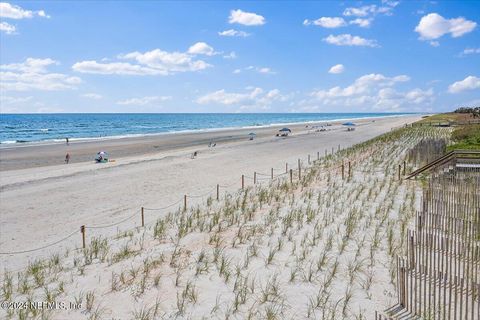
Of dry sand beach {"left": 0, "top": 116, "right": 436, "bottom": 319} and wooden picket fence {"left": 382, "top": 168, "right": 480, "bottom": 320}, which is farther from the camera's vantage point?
dry sand beach {"left": 0, "top": 116, "right": 436, "bottom": 319}

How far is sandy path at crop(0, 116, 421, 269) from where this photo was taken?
38.7 ft

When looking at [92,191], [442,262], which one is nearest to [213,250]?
[442,262]

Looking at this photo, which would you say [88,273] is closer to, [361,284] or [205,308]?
[205,308]

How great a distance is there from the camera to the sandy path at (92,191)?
11797mm

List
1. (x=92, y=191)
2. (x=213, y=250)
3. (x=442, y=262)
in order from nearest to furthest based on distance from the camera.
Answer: (x=442, y=262) < (x=213, y=250) < (x=92, y=191)

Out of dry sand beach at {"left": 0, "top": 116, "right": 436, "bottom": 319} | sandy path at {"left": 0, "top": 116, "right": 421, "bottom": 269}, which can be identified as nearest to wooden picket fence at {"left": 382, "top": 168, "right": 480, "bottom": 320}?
dry sand beach at {"left": 0, "top": 116, "right": 436, "bottom": 319}

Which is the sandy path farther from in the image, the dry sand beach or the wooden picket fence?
the wooden picket fence

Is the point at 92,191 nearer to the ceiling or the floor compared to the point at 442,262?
nearer to the floor

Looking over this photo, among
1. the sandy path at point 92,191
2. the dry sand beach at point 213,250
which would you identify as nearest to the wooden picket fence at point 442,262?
the dry sand beach at point 213,250

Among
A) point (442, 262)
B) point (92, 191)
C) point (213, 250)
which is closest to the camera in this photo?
point (442, 262)

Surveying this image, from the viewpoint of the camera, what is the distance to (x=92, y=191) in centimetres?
1800

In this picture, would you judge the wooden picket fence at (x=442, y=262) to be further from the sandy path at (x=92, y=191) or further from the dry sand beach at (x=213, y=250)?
the sandy path at (x=92, y=191)

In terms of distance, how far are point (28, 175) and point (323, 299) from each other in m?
22.8

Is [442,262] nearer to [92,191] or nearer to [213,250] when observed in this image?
[213,250]
